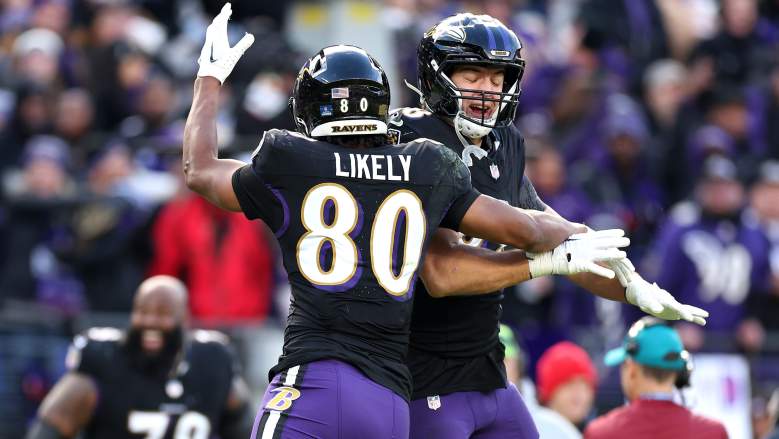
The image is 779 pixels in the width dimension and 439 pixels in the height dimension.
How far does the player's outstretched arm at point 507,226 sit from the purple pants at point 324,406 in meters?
0.65

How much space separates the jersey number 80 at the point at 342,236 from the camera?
200 inches

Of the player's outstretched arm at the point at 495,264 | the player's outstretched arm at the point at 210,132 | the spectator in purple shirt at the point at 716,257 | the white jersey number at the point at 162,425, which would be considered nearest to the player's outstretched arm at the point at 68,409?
the white jersey number at the point at 162,425

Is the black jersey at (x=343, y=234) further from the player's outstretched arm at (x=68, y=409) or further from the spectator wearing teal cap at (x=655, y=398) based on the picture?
the player's outstretched arm at (x=68, y=409)

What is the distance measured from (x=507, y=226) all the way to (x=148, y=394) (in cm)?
336

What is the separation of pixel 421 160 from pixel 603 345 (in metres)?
5.72

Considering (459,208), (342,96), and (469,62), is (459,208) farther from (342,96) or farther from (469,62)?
(469,62)

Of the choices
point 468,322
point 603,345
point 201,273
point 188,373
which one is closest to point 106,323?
point 201,273

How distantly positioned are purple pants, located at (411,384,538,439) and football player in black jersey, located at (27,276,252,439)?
263cm

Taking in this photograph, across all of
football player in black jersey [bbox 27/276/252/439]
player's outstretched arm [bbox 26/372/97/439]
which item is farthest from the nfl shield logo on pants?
player's outstretched arm [bbox 26/372/97/439]

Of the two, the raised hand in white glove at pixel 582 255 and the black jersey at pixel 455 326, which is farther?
the black jersey at pixel 455 326

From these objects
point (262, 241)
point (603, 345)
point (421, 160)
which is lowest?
point (603, 345)

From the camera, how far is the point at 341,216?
5.09 m

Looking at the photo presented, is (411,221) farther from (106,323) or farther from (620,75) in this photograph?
(620,75)

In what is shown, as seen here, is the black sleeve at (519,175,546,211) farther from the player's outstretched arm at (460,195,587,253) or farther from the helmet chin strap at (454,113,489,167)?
the player's outstretched arm at (460,195,587,253)
